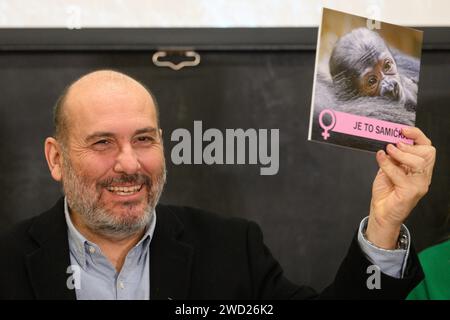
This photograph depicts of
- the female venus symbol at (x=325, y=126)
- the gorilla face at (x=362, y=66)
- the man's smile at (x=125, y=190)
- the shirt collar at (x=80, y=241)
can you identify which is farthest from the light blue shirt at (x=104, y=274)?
the gorilla face at (x=362, y=66)

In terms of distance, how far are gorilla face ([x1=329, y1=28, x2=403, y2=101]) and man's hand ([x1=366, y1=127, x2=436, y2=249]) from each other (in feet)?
0.42

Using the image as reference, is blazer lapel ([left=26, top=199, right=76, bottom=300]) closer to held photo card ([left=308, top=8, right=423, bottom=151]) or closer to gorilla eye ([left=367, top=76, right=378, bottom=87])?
held photo card ([left=308, top=8, right=423, bottom=151])

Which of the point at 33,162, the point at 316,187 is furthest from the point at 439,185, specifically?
the point at 33,162

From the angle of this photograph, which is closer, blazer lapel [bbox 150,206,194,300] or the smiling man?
the smiling man

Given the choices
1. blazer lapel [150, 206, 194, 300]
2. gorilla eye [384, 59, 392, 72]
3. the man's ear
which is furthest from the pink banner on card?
the man's ear

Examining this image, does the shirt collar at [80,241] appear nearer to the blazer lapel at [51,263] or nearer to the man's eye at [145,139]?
the blazer lapel at [51,263]

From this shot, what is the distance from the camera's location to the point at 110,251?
1653mm

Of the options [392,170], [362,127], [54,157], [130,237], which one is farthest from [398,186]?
[54,157]

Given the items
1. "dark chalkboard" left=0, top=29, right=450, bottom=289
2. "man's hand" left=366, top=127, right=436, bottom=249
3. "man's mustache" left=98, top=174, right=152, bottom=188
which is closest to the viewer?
"man's hand" left=366, top=127, right=436, bottom=249

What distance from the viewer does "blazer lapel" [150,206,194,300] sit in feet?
5.38

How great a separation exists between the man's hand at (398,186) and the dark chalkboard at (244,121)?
15.7 inches

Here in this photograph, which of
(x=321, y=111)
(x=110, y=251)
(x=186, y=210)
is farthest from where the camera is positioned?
(x=186, y=210)
